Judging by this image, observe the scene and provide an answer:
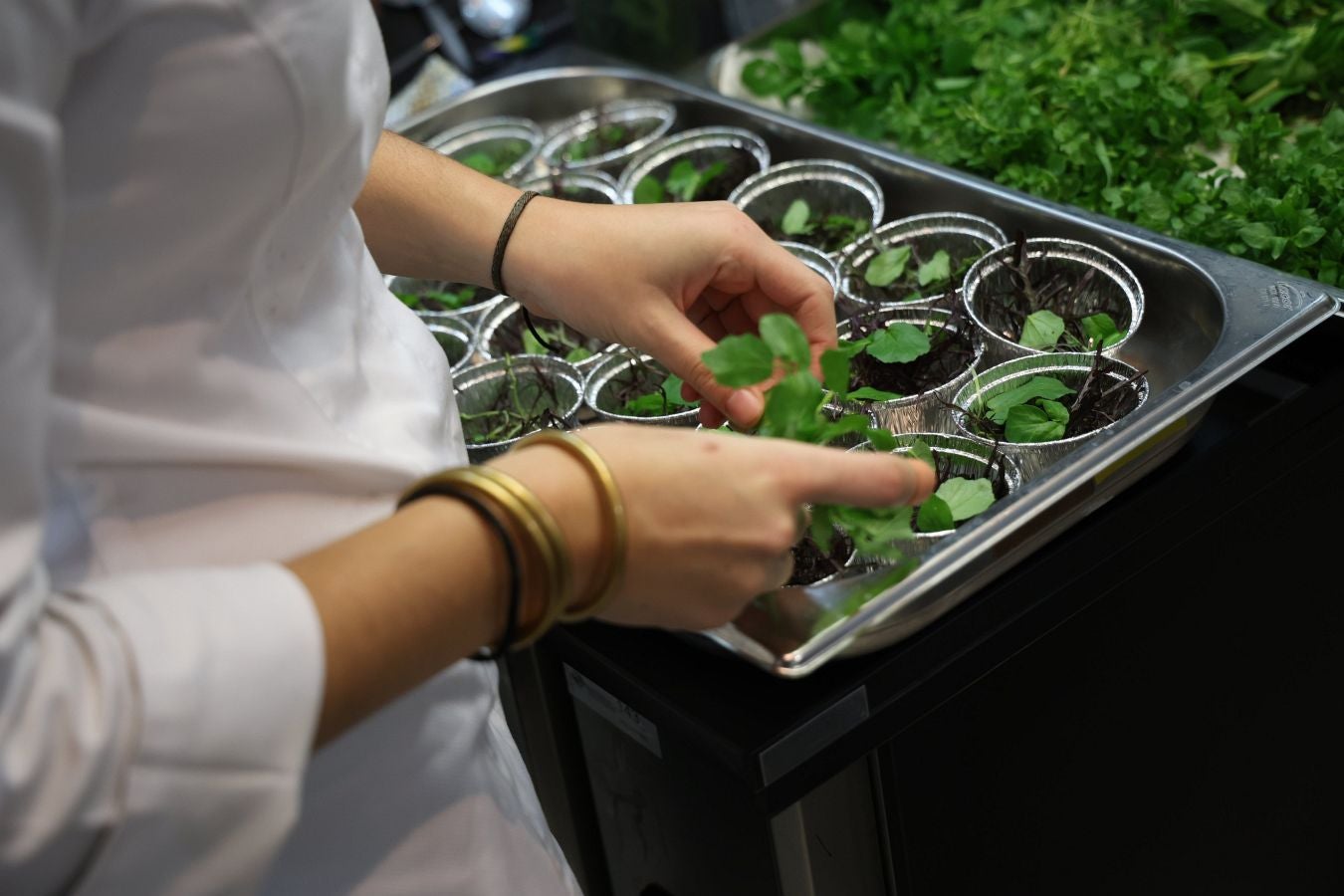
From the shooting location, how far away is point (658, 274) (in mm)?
1005

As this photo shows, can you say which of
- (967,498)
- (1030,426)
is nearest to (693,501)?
(967,498)

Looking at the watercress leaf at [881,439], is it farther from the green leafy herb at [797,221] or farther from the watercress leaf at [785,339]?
the green leafy herb at [797,221]

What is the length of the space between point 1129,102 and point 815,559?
876 mm

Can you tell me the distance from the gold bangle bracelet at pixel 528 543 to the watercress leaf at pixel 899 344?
62cm

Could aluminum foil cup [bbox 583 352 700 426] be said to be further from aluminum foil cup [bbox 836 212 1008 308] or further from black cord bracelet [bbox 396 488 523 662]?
black cord bracelet [bbox 396 488 523 662]

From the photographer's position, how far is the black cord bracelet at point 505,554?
2.21 ft

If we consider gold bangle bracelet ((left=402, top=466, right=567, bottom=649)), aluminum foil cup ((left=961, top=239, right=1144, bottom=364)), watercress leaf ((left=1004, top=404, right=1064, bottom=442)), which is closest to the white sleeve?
gold bangle bracelet ((left=402, top=466, right=567, bottom=649))

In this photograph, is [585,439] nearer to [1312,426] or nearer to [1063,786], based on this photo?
[1063,786]

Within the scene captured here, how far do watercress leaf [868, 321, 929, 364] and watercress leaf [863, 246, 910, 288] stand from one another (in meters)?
0.20

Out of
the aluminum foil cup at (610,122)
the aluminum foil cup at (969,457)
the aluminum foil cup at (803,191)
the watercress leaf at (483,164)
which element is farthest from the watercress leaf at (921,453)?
the watercress leaf at (483,164)

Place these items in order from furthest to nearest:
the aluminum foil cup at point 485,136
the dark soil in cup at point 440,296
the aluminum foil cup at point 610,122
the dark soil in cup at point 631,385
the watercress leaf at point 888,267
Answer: the aluminum foil cup at point 485,136, the aluminum foil cup at point 610,122, the dark soil in cup at point 440,296, the watercress leaf at point 888,267, the dark soil in cup at point 631,385

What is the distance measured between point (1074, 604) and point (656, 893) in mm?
551

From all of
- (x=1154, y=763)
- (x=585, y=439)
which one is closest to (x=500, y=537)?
(x=585, y=439)

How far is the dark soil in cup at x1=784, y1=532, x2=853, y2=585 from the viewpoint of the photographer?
1.04m
